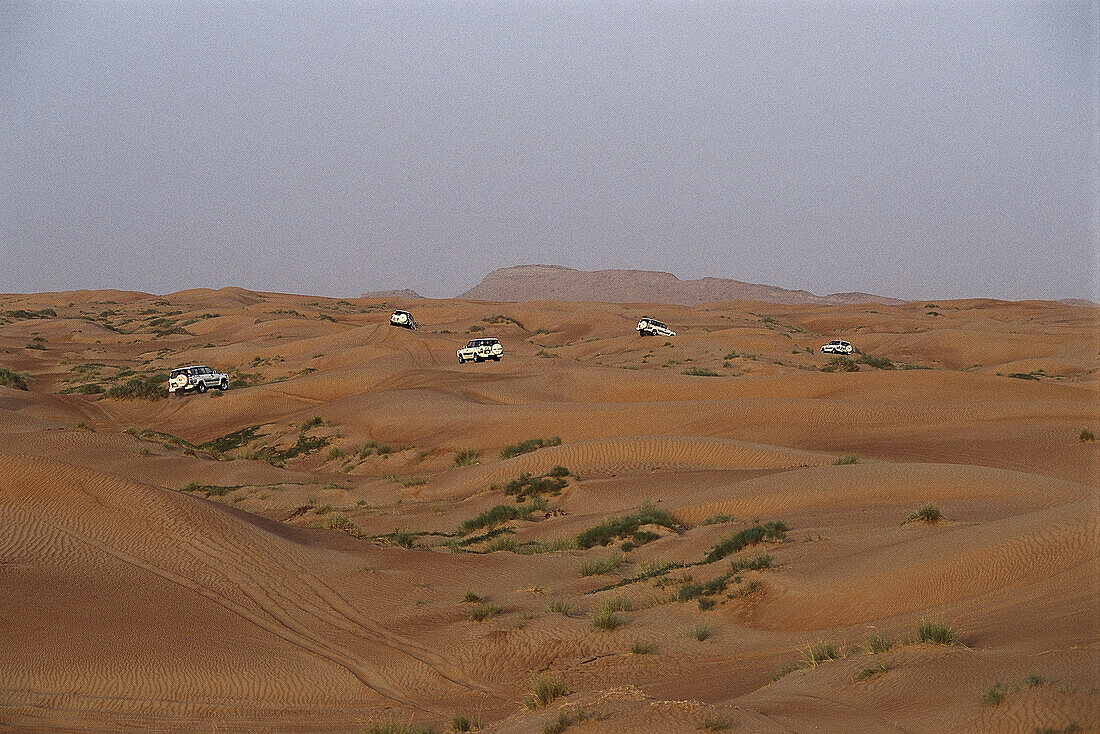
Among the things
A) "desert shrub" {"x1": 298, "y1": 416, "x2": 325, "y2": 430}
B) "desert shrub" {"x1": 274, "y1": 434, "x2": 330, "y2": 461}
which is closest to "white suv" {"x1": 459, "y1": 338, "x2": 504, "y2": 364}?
"desert shrub" {"x1": 298, "y1": 416, "x2": 325, "y2": 430}

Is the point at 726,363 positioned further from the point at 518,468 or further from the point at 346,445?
the point at 518,468

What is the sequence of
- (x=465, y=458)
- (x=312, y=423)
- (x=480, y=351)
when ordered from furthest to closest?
(x=480, y=351)
(x=312, y=423)
(x=465, y=458)

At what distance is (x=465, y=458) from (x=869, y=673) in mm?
19590

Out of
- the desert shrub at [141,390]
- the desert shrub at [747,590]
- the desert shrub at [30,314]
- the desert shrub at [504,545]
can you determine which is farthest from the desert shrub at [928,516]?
the desert shrub at [30,314]

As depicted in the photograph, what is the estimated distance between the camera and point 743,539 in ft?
40.1

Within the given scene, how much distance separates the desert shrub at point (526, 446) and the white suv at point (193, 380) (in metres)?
20.1

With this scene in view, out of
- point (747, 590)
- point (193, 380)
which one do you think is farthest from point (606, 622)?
point (193, 380)

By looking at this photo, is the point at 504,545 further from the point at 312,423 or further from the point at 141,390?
the point at 141,390

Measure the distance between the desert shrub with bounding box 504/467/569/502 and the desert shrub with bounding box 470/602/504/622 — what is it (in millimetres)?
8244

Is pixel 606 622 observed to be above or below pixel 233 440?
above

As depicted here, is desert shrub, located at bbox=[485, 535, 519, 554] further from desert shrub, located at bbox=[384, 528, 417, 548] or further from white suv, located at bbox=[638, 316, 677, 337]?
white suv, located at bbox=[638, 316, 677, 337]

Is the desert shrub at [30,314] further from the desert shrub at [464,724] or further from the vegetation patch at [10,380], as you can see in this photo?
the desert shrub at [464,724]

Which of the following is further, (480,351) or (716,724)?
(480,351)

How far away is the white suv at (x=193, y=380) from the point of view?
1532 inches
